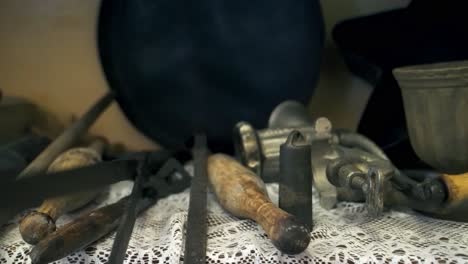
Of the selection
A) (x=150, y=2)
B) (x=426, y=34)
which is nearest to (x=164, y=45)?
(x=150, y=2)

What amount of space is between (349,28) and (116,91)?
0.45m

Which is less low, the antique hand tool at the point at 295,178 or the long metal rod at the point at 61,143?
the antique hand tool at the point at 295,178

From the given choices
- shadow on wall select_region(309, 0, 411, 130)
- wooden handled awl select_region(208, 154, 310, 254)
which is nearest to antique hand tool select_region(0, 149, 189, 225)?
wooden handled awl select_region(208, 154, 310, 254)

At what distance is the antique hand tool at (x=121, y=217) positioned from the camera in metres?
0.41

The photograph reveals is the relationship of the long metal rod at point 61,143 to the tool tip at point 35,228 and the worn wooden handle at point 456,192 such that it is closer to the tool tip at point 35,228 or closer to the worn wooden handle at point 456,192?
the tool tip at point 35,228

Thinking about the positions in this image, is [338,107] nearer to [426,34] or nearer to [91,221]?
[426,34]

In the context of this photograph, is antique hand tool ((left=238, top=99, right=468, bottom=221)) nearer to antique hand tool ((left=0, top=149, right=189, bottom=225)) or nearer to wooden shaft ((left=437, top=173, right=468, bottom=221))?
wooden shaft ((left=437, top=173, right=468, bottom=221))

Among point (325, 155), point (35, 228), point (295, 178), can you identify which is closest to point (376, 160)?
point (325, 155)

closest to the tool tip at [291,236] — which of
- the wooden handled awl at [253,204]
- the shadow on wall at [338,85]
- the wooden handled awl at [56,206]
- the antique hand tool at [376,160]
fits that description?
the wooden handled awl at [253,204]

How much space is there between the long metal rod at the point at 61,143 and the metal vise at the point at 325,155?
0.24 meters

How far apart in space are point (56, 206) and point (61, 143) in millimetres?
221

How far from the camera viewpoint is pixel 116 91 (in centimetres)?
95

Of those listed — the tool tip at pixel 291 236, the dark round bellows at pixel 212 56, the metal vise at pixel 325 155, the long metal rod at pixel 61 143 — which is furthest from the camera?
the dark round bellows at pixel 212 56

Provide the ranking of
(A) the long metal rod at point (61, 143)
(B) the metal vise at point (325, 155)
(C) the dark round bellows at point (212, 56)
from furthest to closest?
1. (C) the dark round bellows at point (212, 56)
2. (A) the long metal rod at point (61, 143)
3. (B) the metal vise at point (325, 155)
